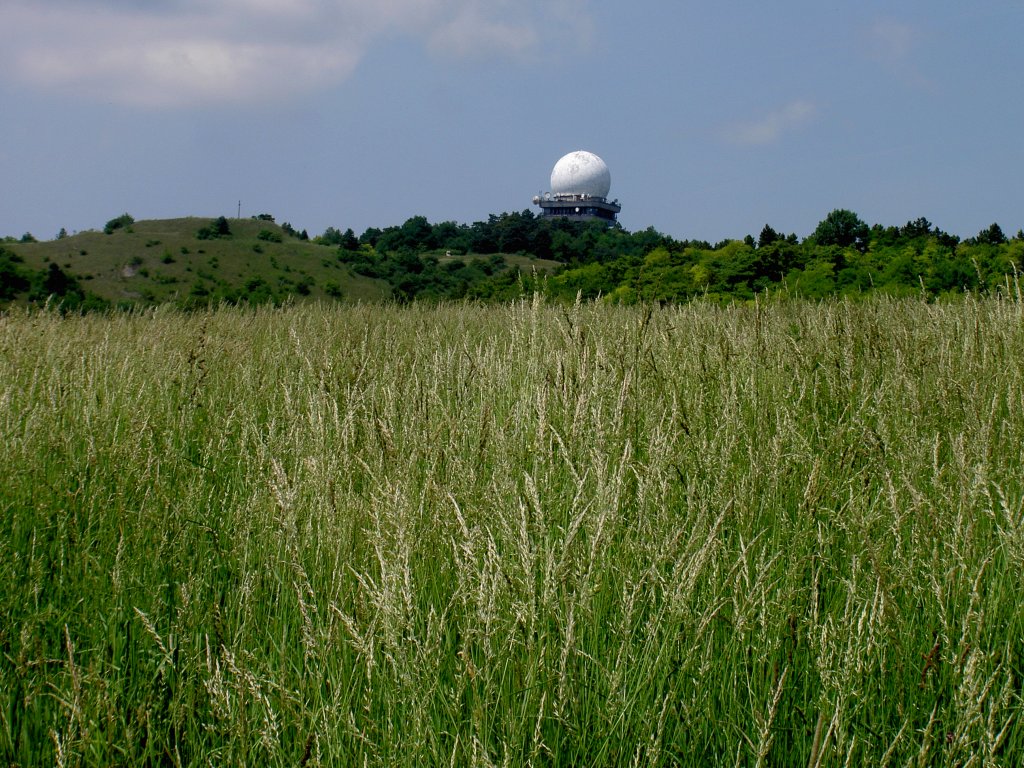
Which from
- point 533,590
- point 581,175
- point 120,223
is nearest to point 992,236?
point 533,590

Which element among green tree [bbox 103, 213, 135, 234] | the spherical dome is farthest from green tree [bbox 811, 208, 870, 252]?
green tree [bbox 103, 213, 135, 234]

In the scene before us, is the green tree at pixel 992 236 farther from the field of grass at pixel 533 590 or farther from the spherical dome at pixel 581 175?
the spherical dome at pixel 581 175

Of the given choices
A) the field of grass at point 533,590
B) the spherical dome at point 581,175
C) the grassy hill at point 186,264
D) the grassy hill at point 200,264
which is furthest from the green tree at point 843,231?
the spherical dome at point 581,175

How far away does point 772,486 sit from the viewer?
2361 millimetres

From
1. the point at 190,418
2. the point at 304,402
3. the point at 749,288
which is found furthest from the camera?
the point at 749,288

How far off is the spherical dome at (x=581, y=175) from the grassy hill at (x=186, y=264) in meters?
21.6

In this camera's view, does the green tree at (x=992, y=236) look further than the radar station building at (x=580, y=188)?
No

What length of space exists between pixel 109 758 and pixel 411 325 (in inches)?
282

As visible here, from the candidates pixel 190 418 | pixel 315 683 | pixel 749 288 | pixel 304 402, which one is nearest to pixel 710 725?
pixel 315 683

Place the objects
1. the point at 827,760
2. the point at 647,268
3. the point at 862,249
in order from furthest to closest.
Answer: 1. the point at 647,268
2. the point at 862,249
3. the point at 827,760

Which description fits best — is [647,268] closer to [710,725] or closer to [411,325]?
[411,325]

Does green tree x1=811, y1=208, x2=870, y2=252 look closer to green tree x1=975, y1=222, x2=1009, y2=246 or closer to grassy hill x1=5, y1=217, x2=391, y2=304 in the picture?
green tree x1=975, y1=222, x2=1009, y2=246

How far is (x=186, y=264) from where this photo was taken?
6575 cm

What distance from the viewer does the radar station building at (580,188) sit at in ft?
220
